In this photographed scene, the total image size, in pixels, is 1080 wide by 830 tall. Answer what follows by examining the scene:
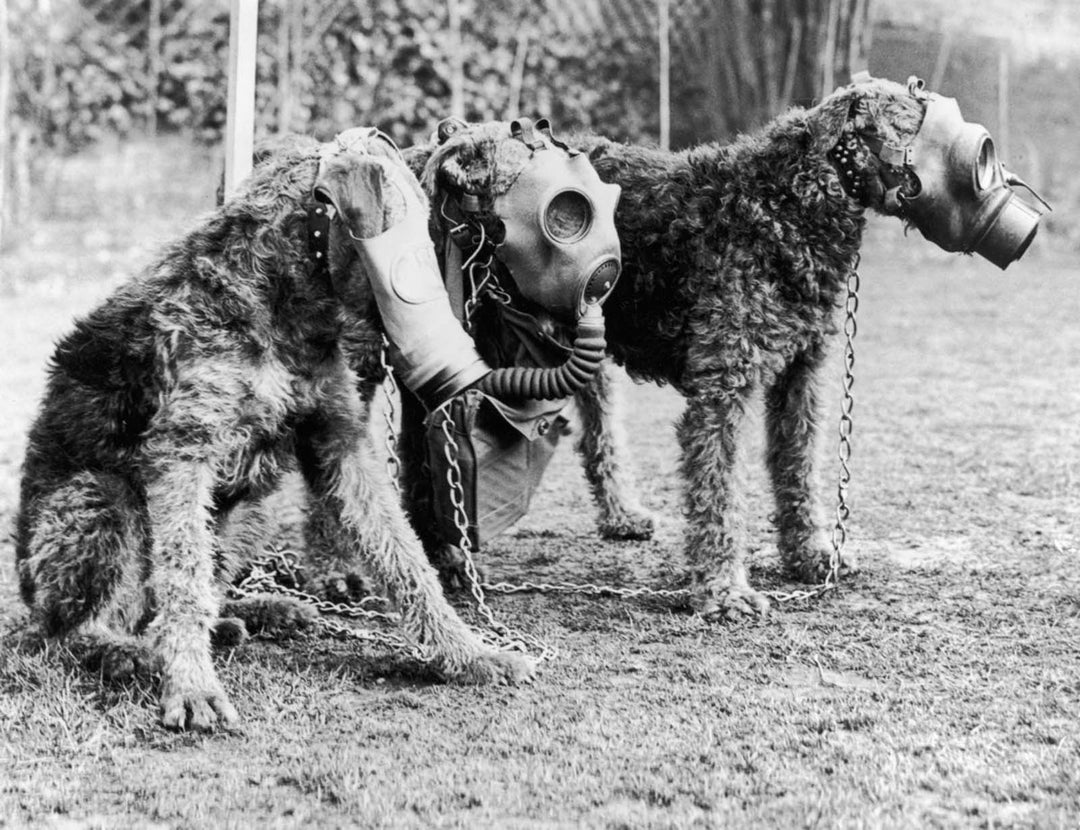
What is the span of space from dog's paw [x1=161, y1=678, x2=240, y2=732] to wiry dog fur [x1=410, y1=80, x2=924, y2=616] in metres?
1.63

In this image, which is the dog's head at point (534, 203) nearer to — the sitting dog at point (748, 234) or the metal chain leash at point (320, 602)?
the sitting dog at point (748, 234)

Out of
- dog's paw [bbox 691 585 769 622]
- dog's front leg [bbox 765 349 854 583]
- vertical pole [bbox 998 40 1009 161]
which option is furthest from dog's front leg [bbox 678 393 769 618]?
vertical pole [bbox 998 40 1009 161]

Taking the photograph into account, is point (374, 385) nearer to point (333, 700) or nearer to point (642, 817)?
point (333, 700)

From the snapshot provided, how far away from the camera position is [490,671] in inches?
146

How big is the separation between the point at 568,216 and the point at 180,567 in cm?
152

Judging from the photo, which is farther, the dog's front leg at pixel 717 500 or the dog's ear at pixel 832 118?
the dog's front leg at pixel 717 500

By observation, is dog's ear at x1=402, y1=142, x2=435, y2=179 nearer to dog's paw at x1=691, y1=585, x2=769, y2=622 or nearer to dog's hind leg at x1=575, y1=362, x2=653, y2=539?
dog's hind leg at x1=575, y1=362, x2=653, y2=539

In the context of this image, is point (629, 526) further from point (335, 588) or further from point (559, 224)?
point (559, 224)

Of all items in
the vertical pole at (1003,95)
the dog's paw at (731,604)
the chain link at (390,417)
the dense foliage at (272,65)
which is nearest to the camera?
the chain link at (390,417)

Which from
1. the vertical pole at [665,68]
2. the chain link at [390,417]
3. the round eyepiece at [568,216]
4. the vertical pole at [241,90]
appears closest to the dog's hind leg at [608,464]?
the chain link at [390,417]

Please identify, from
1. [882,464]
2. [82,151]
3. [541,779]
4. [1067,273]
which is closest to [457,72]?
[82,151]

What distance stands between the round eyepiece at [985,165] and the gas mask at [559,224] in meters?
1.12

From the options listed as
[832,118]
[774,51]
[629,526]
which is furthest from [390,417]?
[774,51]

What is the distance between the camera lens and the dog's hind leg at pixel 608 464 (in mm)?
5402
